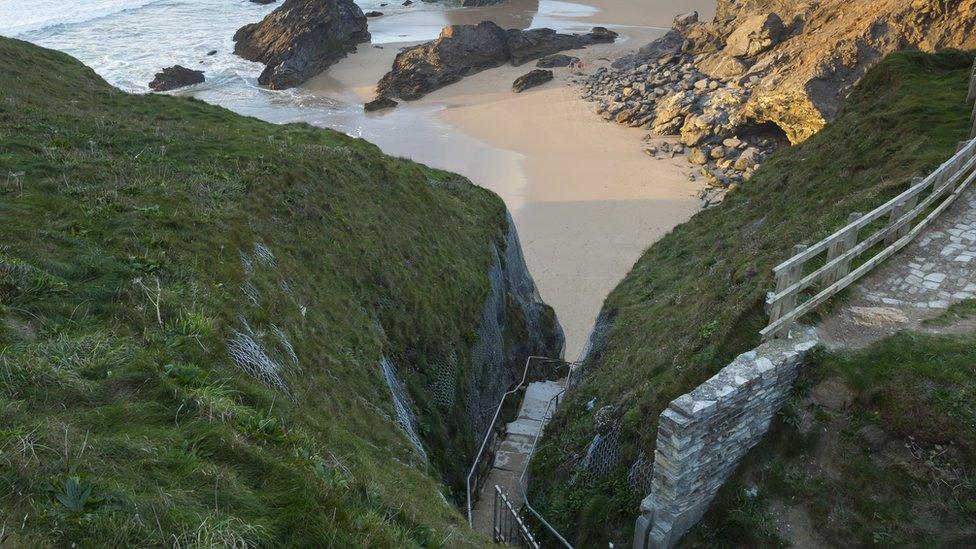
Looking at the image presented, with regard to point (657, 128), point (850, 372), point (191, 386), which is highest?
point (191, 386)

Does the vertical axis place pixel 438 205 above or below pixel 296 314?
below

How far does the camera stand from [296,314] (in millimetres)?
12359

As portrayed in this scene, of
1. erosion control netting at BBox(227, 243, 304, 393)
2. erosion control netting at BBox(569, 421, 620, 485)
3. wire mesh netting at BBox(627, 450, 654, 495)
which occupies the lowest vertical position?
erosion control netting at BBox(569, 421, 620, 485)

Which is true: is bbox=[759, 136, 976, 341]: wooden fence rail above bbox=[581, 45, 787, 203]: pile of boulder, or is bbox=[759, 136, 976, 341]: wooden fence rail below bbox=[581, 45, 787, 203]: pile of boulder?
above

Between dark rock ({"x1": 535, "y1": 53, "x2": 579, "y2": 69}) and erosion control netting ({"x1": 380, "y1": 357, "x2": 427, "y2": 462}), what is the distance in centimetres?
4976

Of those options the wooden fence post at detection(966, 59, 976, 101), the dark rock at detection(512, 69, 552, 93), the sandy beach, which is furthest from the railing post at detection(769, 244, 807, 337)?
the dark rock at detection(512, 69, 552, 93)

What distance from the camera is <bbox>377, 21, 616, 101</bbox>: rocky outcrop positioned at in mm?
54812

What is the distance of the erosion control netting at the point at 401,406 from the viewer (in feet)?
42.9

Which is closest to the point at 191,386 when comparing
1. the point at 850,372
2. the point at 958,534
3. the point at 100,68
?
the point at 850,372

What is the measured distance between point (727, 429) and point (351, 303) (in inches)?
357

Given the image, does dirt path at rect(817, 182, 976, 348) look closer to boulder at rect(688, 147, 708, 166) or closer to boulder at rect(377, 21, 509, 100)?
boulder at rect(688, 147, 708, 166)

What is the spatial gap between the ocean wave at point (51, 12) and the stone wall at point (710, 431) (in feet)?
258

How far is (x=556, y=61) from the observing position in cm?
5953

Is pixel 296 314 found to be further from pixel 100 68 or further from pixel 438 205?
pixel 100 68
